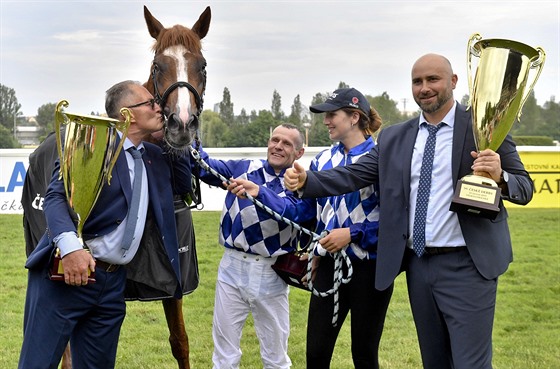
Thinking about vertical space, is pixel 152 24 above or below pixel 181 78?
above

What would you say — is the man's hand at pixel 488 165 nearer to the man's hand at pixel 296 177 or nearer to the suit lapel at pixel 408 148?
the suit lapel at pixel 408 148

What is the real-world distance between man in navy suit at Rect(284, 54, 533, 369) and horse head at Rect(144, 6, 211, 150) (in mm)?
578

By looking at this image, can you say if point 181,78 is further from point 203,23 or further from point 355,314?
point 355,314

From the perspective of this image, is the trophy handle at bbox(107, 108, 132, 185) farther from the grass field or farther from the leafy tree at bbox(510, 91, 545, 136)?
the leafy tree at bbox(510, 91, 545, 136)

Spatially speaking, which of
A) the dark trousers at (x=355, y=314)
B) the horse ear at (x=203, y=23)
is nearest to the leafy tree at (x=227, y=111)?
the horse ear at (x=203, y=23)

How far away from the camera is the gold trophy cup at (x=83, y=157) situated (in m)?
3.19

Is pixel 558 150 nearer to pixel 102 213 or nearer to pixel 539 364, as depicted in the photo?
pixel 539 364

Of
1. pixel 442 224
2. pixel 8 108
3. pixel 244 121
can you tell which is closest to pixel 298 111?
pixel 244 121

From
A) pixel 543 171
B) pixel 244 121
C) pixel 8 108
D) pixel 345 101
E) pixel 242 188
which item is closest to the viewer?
pixel 242 188

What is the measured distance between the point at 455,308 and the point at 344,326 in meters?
3.29

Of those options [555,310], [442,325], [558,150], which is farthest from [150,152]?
[558,150]

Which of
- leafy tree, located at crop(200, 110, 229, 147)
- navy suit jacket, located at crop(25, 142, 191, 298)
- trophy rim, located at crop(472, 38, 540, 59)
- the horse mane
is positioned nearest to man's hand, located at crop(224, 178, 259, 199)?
navy suit jacket, located at crop(25, 142, 191, 298)

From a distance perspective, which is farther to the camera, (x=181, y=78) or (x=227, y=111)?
(x=227, y=111)

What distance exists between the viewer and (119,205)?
133 inches
